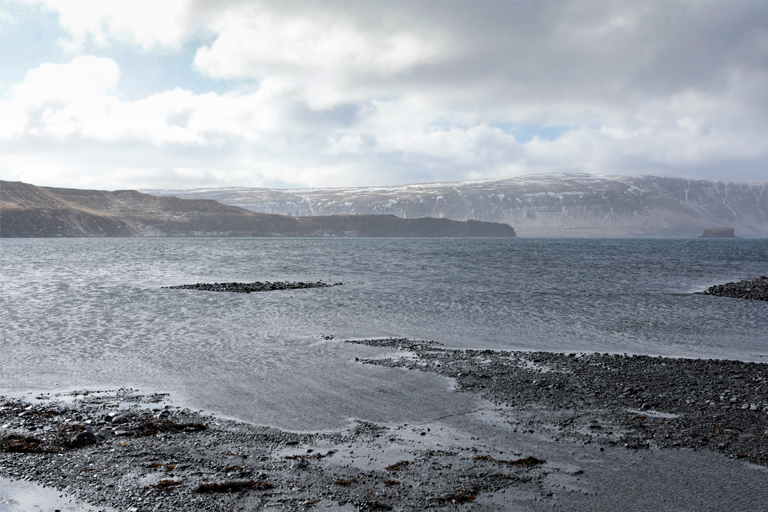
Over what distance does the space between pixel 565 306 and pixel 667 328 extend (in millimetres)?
8441

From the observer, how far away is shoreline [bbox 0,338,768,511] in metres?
8.83

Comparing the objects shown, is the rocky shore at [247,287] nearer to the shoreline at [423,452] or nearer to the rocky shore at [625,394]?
the rocky shore at [625,394]

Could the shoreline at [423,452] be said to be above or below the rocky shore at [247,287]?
above

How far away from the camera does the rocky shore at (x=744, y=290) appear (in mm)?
40562

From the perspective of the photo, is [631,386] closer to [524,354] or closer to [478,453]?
[524,354]

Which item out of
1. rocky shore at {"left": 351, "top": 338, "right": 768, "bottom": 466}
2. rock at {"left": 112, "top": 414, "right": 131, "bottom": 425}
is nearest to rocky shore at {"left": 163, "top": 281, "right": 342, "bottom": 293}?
rocky shore at {"left": 351, "top": 338, "right": 768, "bottom": 466}

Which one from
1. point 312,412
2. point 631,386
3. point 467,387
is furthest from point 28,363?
point 631,386

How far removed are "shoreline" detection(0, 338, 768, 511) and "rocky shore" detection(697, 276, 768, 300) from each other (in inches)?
1189

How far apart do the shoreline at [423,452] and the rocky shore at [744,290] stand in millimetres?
30194

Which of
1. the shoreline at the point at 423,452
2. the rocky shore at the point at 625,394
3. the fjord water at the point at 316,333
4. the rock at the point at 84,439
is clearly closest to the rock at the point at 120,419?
the shoreline at the point at 423,452

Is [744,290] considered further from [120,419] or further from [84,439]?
[84,439]

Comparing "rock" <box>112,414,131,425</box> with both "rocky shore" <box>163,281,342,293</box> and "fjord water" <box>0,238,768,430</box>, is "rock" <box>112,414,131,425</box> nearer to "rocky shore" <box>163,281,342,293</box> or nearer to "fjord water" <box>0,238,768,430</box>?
"fjord water" <box>0,238,768,430</box>

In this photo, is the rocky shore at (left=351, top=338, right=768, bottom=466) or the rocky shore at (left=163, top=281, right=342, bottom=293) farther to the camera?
the rocky shore at (left=163, top=281, right=342, bottom=293)

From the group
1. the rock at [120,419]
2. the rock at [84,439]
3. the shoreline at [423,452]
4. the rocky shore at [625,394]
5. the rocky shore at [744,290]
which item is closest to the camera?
the shoreline at [423,452]
